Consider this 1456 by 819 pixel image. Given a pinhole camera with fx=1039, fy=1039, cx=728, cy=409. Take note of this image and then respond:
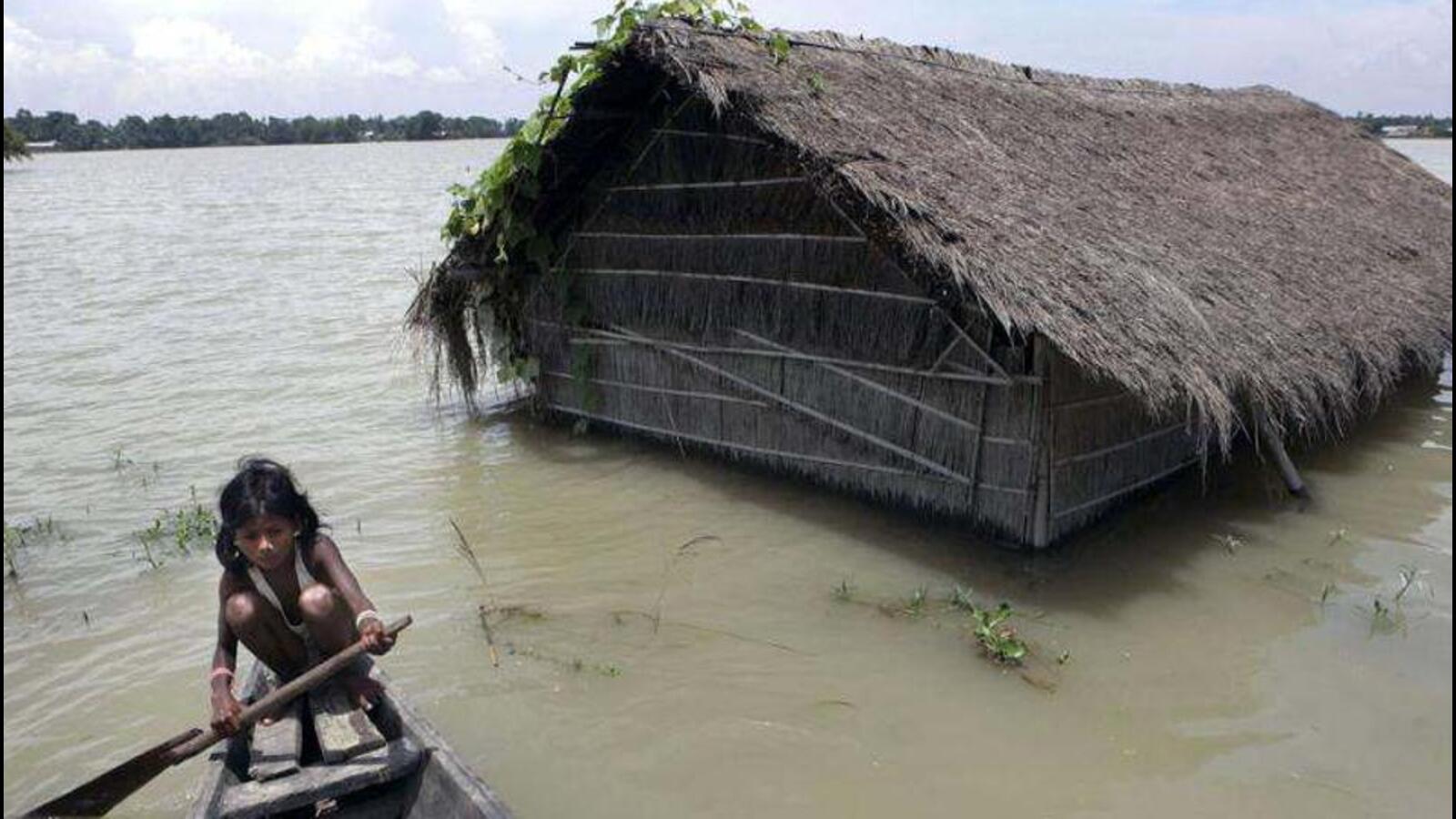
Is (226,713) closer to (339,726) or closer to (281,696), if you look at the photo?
(281,696)

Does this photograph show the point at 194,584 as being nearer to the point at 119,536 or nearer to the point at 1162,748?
the point at 119,536

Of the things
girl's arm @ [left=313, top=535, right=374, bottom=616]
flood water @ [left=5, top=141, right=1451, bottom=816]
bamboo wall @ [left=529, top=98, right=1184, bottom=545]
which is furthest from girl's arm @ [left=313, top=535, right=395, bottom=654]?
bamboo wall @ [left=529, top=98, right=1184, bottom=545]

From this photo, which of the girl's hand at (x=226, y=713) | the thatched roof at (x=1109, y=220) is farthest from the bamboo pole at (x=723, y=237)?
the girl's hand at (x=226, y=713)

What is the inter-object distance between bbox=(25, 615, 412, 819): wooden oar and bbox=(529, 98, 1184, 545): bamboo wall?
10.3ft

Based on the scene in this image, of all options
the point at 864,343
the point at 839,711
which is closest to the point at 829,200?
the point at 864,343

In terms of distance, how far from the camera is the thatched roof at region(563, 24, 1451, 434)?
4660 millimetres

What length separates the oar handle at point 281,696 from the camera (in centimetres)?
283

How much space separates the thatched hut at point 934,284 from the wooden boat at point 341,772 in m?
2.77

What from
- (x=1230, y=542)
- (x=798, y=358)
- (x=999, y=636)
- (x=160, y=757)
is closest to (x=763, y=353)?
(x=798, y=358)

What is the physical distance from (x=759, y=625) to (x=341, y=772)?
2115 mm

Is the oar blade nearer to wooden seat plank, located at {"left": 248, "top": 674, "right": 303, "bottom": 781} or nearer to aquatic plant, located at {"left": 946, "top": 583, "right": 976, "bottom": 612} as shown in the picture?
wooden seat plank, located at {"left": 248, "top": 674, "right": 303, "bottom": 781}

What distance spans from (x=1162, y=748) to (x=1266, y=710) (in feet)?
1.80

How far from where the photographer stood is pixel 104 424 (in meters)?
8.01

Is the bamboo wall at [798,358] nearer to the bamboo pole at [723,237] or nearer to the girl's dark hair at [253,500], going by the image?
the bamboo pole at [723,237]
